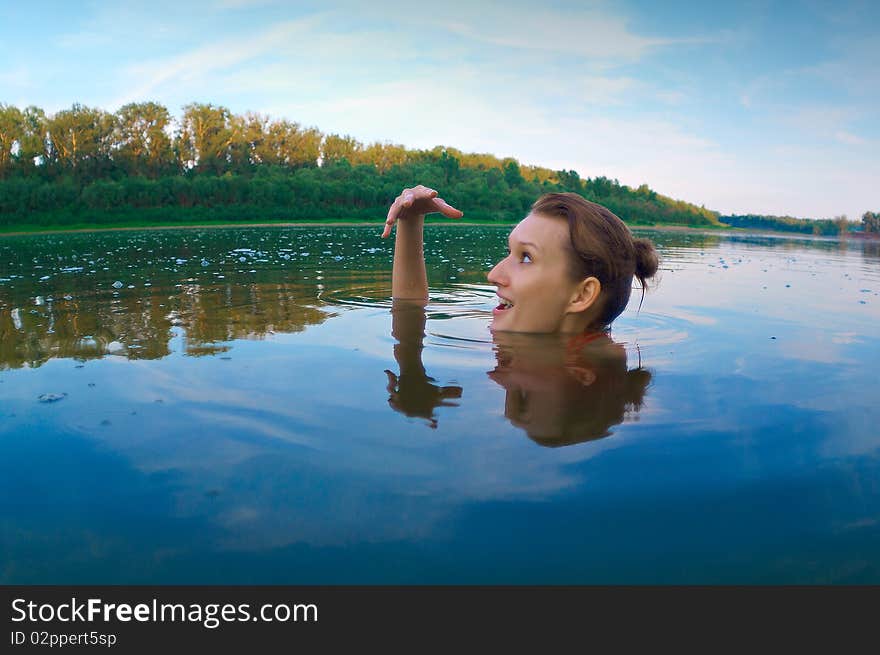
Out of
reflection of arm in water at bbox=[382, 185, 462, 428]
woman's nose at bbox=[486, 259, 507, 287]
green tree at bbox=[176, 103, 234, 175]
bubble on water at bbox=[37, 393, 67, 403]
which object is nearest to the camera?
bubble on water at bbox=[37, 393, 67, 403]

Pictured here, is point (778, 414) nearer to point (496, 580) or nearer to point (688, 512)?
point (688, 512)

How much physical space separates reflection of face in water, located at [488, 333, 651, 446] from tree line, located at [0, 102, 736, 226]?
42898mm

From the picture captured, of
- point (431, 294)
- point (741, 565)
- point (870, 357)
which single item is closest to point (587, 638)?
point (741, 565)

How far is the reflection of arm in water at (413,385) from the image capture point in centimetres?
283

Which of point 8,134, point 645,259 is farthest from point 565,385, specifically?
point 8,134

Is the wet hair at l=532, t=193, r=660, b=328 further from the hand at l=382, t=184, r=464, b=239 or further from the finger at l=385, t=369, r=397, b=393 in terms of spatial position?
the finger at l=385, t=369, r=397, b=393

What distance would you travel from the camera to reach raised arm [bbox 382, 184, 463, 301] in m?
5.08

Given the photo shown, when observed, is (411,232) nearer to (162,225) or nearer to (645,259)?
(645,259)

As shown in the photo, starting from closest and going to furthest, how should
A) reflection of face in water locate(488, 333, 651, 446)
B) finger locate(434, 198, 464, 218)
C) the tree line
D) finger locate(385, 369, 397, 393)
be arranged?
reflection of face in water locate(488, 333, 651, 446), finger locate(385, 369, 397, 393), finger locate(434, 198, 464, 218), the tree line

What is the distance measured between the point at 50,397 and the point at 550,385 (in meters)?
2.25

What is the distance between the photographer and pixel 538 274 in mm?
4168

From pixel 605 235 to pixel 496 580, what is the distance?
9.75 ft

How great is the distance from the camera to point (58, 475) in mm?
2070

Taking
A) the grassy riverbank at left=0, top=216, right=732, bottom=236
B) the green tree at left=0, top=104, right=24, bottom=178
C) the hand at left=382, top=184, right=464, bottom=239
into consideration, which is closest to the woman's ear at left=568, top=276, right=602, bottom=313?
the hand at left=382, top=184, right=464, bottom=239
